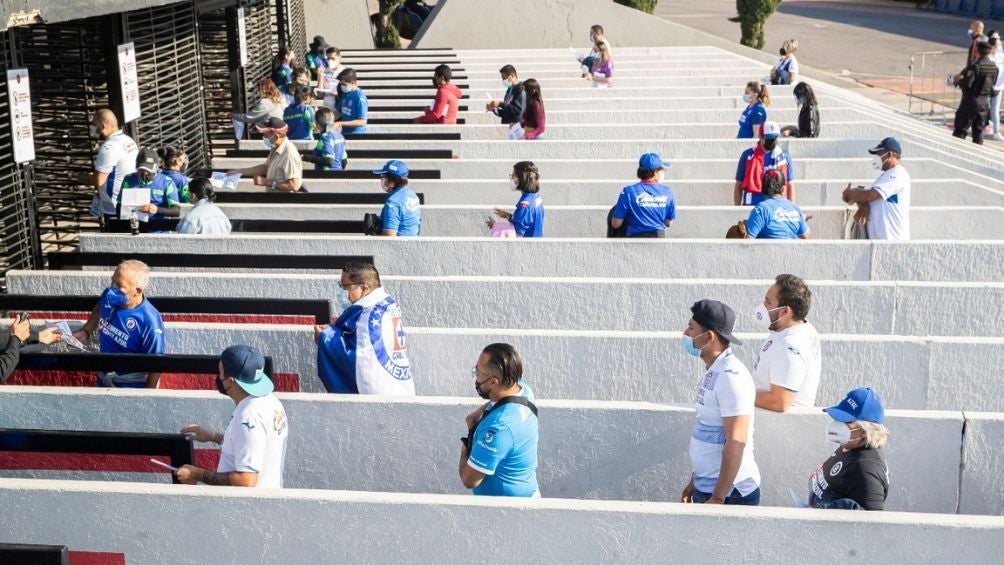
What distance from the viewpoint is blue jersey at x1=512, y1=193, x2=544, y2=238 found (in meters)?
10.1

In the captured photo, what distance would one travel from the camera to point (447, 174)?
44.5 feet

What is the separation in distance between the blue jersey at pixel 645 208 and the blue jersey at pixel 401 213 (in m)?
1.72

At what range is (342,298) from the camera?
813cm

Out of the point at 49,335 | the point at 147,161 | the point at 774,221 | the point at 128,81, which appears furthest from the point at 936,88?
the point at 49,335

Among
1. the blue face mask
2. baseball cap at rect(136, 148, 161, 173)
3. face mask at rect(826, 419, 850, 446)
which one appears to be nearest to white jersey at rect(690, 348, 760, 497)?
face mask at rect(826, 419, 850, 446)

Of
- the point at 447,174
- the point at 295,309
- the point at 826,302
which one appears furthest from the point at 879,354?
the point at 447,174

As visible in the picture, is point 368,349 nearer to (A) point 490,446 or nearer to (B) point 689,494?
(A) point 490,446

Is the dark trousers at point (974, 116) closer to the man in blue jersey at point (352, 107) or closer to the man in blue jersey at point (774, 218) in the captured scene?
the man in blue jersey at point (352, 107)

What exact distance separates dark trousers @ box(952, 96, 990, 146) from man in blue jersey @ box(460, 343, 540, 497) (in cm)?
1651

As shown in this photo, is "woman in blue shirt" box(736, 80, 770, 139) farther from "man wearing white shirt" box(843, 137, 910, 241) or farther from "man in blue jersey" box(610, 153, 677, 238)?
"man in blue jersey" box(610, 153, 677, 238)

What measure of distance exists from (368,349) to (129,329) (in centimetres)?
157

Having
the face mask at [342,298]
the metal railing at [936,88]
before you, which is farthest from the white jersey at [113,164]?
the metal railing at [936,88]

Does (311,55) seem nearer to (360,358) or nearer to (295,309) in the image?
(295,309)

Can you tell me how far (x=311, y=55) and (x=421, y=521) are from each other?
1507cm
